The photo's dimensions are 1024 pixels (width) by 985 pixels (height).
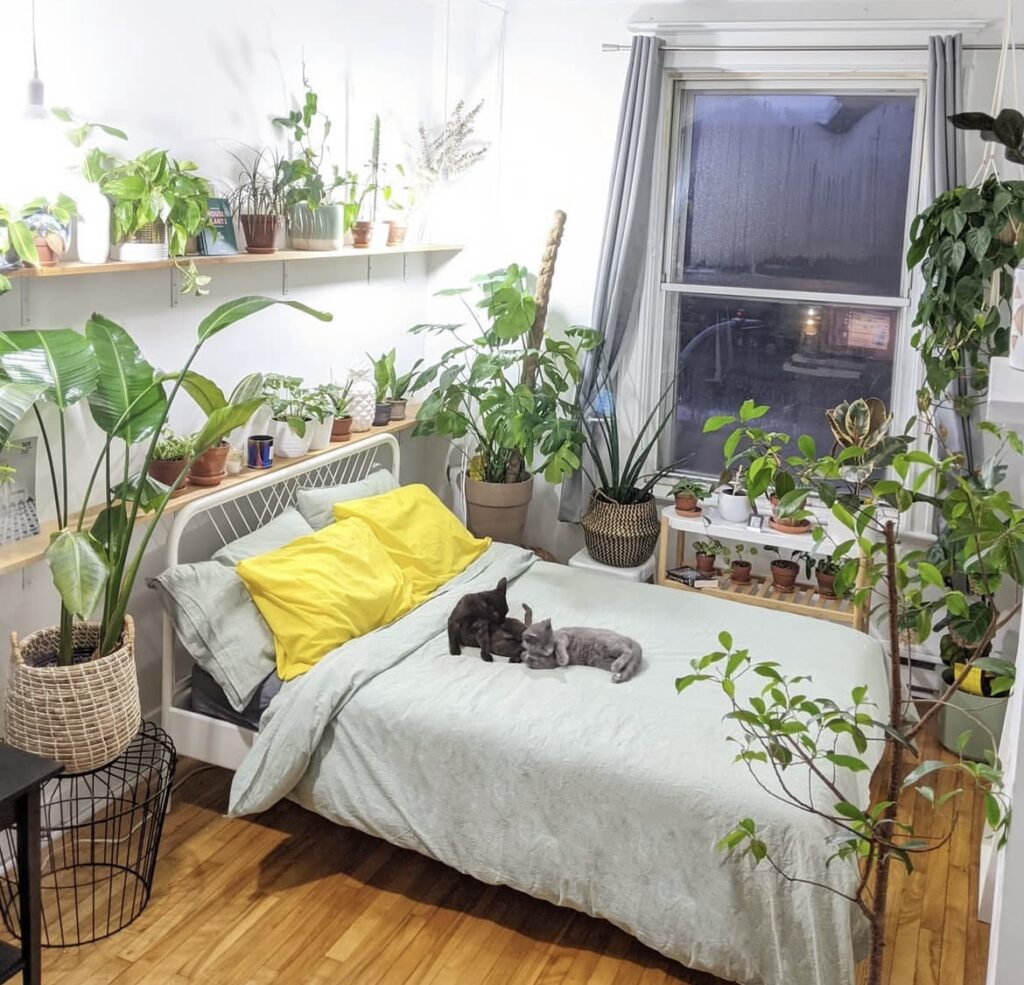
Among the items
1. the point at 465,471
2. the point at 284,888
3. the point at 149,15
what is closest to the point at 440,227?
the point at 465,471

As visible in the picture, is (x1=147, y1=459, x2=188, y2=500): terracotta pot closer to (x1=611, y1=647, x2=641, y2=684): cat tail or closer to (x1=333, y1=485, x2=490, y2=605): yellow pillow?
(x1=333, y1=485, x2=490, y2=605): yellow pillow

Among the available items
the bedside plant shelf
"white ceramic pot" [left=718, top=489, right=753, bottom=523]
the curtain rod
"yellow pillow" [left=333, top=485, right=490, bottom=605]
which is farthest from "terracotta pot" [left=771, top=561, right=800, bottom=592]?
the curtain rod

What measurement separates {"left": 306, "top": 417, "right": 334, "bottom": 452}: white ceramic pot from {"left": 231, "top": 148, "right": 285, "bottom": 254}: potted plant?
57 cm

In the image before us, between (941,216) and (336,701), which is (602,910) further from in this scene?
(941,216)

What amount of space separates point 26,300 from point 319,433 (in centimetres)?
114

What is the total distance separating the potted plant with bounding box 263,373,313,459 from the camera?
12.3ft

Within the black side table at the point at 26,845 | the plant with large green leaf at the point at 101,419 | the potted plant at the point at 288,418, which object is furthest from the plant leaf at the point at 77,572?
the potted plant at the point at 288,418

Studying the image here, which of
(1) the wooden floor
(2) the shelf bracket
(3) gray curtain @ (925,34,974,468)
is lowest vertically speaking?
(1) the wooden floor

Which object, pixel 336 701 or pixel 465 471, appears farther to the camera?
pixel 465 471

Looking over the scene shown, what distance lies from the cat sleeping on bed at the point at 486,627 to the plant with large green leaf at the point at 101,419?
867mm

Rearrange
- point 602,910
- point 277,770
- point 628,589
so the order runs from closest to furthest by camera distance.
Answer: point 602,910 → point 277,770 → point 628,589

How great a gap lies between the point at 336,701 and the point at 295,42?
2.15m

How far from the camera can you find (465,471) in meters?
4.73

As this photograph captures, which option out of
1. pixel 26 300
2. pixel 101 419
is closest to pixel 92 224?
pixel 26 300
